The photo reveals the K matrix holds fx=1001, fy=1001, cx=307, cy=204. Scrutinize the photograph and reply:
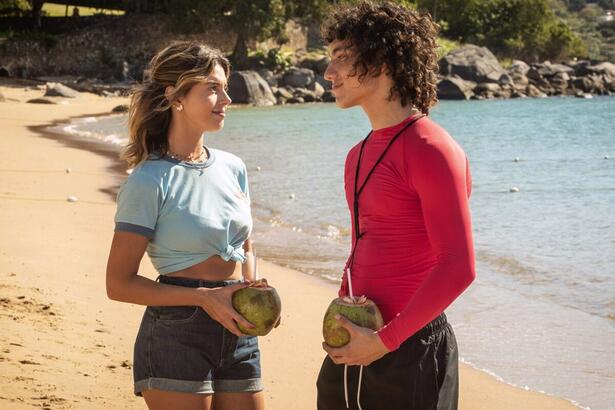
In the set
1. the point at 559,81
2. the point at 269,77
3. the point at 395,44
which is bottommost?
the point at 269,77

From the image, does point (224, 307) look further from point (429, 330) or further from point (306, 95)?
point (306, 95)

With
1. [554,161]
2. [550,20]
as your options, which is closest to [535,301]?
[554,161]

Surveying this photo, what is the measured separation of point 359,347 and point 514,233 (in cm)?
1061

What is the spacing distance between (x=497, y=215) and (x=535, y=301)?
572 centimetres

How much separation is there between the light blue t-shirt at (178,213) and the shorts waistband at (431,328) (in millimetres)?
766

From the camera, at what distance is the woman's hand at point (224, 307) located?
10.3ft

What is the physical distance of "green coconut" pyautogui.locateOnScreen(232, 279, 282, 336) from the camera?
3.11 metres

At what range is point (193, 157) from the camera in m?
3.46

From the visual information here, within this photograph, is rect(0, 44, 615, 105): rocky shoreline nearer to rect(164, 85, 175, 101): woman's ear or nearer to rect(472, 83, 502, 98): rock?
rect(472, 83, 502, 98): rock

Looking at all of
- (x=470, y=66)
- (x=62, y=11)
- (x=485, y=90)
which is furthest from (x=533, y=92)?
(x=62, y=11)

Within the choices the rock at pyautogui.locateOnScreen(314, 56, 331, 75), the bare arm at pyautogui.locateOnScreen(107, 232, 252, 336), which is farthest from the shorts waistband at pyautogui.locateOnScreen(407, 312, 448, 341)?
the rock at pyautogui.locateOnScreen(314, 56, 331, 75)

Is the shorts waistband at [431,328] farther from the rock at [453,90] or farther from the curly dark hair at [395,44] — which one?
the rock at [453,90]

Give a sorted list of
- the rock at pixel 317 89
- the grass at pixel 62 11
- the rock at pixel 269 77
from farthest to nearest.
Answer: the grass at pixel 62 11, the rock at pixel 269 77, the rock at pixel 317 89

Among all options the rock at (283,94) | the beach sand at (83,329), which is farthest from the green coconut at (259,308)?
the rock at (283,94)
